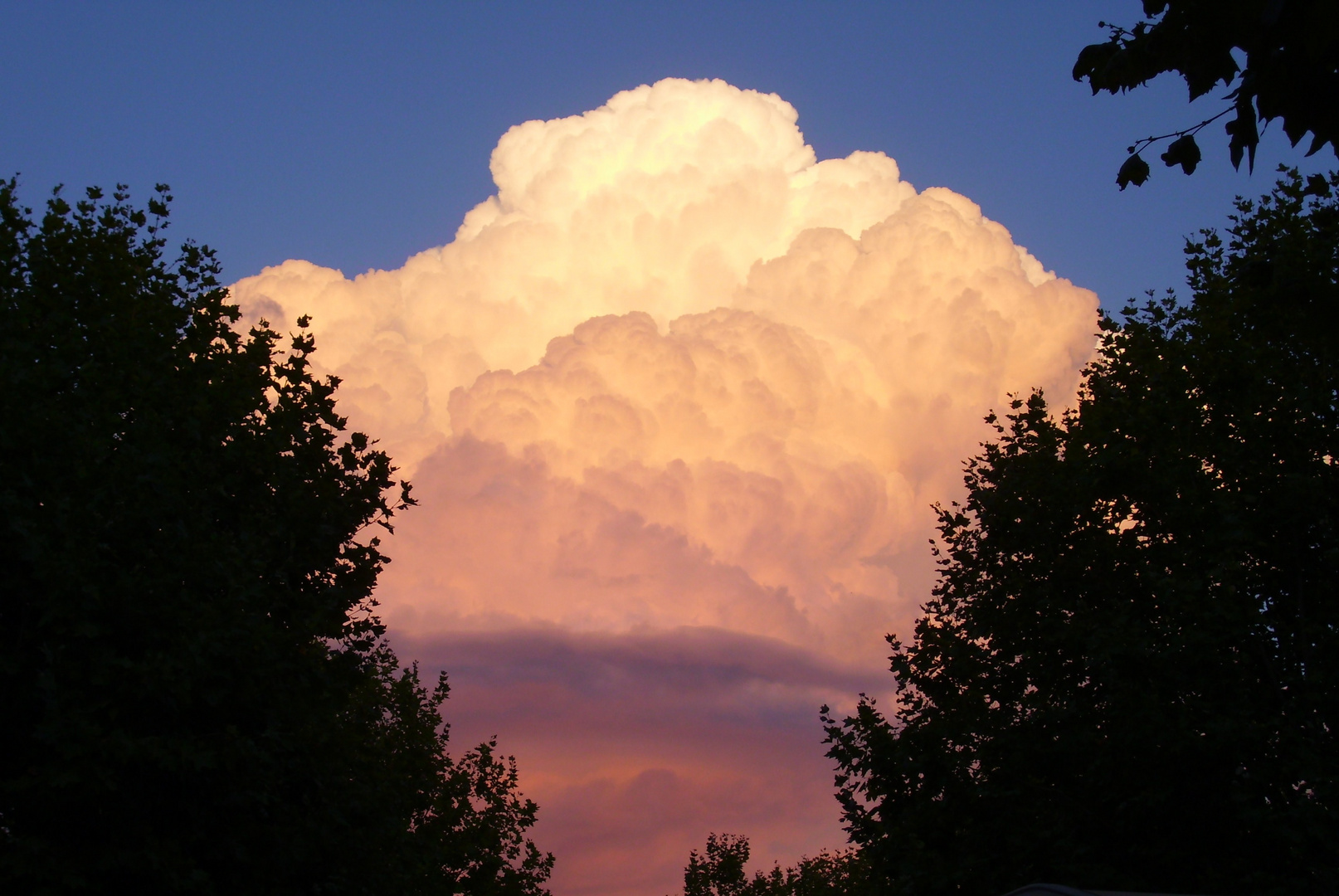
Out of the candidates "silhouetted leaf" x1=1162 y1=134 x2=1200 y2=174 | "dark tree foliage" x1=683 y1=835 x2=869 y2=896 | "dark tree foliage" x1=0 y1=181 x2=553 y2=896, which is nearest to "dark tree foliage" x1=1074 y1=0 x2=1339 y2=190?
"silhouetted leaf" x1=1162 y1=134 x2=1200 y2=174

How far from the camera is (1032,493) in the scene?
963 inches

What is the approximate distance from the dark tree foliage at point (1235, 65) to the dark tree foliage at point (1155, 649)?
12471 millimetres

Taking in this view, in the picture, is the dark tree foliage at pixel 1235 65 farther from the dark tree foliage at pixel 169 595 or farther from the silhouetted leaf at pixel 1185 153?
the dark tree foliage at pixel 169 595

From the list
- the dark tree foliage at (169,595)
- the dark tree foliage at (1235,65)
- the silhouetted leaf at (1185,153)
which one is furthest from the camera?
the dark tree foliage at (169,595)

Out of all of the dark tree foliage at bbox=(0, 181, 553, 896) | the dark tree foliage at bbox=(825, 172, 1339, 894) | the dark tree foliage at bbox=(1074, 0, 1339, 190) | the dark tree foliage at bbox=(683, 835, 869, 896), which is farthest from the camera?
the dark tree foliage at bbox=(683, 835, 869, 896)

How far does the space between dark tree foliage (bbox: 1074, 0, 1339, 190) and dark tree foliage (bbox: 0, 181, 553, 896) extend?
39.2 feet

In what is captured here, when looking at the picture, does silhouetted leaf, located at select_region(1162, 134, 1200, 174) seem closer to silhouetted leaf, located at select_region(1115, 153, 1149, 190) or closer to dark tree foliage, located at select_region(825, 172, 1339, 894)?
silhouetted leaf, located at select_region(1115, 153, 1149, 190)

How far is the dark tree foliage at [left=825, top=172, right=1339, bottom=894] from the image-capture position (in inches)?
743

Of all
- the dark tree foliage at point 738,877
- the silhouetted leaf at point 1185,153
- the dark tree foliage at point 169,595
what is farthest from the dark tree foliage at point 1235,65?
the dark tree foliage at point 738,877

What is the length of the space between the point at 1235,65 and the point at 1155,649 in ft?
52.4

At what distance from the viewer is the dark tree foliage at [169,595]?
13.7 metres

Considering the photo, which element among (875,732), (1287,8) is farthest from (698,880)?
(1287,8)

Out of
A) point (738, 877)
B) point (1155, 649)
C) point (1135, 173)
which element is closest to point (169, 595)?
point (1135, 173)

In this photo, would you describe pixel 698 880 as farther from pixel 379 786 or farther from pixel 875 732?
pixel 379 786
